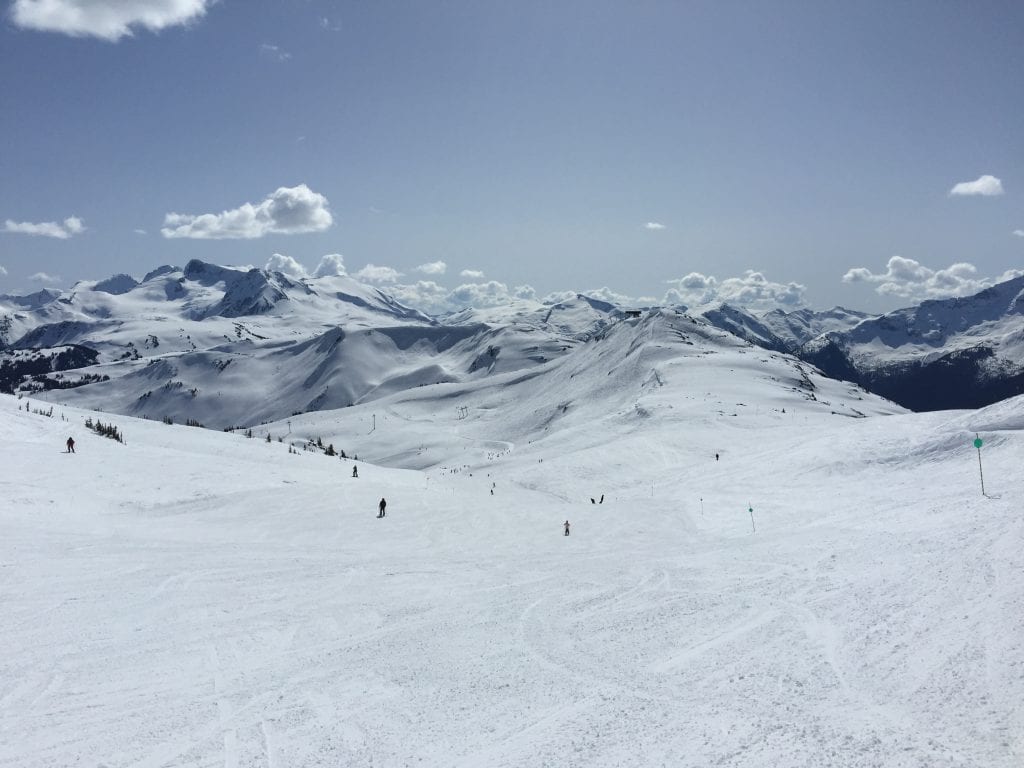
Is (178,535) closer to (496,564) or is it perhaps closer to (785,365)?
(496,564)

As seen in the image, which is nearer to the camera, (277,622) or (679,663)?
(679,663)

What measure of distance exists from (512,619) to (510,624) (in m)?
0.38

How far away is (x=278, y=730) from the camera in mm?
11602

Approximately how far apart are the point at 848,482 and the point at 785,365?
124018mm

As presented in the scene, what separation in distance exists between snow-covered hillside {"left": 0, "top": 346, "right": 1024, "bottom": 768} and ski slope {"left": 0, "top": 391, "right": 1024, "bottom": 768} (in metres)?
0.08

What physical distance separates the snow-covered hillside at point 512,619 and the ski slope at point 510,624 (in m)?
0.08

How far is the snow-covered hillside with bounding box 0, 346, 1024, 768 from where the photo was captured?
11.1 meters

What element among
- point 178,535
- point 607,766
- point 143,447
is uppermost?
point 143,447

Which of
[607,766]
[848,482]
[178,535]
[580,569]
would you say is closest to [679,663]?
[607,766]

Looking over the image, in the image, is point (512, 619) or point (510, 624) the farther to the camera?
point (512, 619)

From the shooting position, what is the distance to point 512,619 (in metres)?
17.3

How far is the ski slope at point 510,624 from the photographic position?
11.0 meters

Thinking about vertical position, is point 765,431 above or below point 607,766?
above

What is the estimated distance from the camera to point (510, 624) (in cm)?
1689
